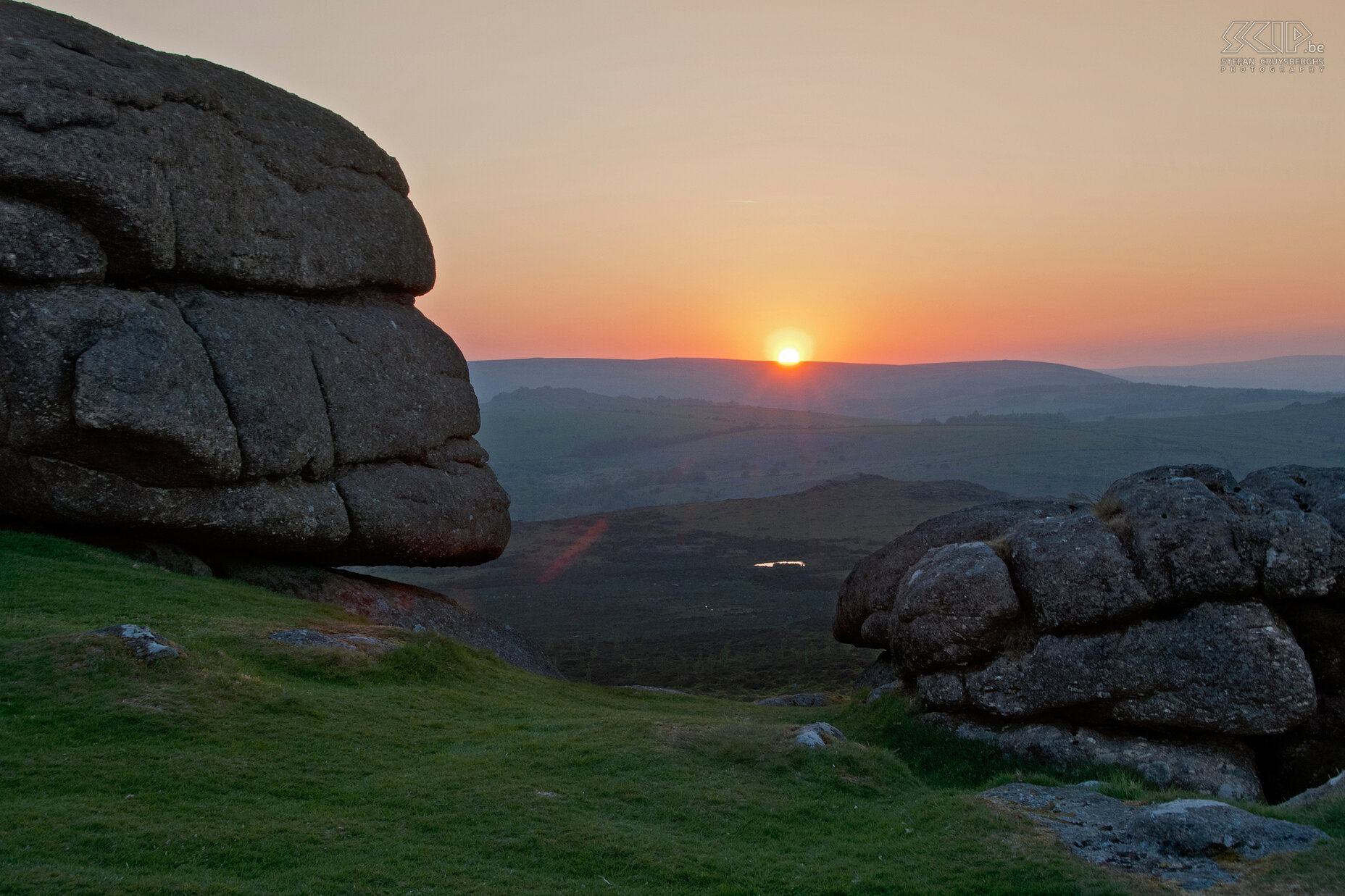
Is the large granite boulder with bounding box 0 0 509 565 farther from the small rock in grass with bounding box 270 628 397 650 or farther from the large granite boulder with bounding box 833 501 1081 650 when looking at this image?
the large granite boulder with bounding box 833 501 1081 650

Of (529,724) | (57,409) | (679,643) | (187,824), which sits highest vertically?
(57,409)

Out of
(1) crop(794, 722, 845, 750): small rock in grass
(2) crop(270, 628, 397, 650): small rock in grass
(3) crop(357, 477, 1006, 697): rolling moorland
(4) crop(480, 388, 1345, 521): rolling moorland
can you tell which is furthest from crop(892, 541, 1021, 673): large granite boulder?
(4) crop(480, 388, 1345, 521): rolling moorland

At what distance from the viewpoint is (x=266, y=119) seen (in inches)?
1235

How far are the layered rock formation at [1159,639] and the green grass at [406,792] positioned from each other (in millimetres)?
1996

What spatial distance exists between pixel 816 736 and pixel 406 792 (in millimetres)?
7657

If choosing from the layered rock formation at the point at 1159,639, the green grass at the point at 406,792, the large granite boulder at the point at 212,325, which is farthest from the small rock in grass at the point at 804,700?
the green grass at the point at 406,792

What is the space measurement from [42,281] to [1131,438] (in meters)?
166

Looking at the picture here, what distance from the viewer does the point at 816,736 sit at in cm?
1808

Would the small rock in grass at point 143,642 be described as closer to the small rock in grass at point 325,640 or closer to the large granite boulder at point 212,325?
the small rock in grass at point 325,640

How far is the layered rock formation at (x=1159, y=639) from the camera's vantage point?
20203mm

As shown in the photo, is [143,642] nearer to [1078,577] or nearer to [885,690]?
[885,690]

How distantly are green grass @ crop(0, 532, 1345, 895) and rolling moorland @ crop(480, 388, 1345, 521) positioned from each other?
397ft

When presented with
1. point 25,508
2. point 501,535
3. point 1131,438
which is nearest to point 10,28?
point 25,508

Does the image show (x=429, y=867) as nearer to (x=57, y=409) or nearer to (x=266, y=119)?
(x=57, y=409)
